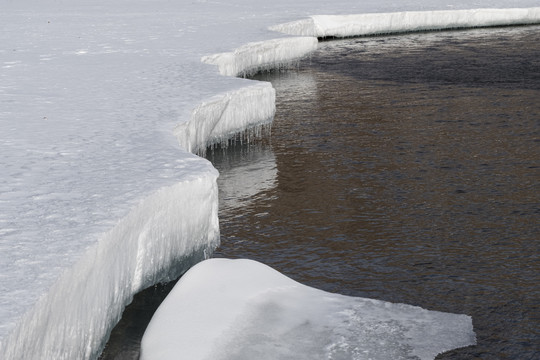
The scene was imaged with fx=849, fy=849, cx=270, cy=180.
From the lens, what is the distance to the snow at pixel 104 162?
3.40 m

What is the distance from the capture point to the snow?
3.40m

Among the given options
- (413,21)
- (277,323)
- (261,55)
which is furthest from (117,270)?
(413,21)

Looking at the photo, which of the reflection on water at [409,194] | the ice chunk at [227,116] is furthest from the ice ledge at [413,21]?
the ice chunk at [227,116]

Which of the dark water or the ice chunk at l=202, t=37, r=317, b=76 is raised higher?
the ice chunk at l=202, t=37, r=317, b=76

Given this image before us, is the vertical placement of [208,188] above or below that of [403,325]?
above

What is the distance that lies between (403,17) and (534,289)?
10.7 metres

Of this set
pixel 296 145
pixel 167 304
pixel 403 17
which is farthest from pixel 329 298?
pixel 403 17

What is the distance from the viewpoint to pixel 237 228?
19.6 ft

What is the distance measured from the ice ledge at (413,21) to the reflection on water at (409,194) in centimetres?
328

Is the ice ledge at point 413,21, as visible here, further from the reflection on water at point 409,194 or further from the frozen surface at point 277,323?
the frozen surface at point 277,323

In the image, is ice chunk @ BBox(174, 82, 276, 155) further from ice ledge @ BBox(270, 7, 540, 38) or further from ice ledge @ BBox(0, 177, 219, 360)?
ice ledge @ BBox(270, 7, 540, 38)

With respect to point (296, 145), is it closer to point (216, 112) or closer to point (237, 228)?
point (216, 112)

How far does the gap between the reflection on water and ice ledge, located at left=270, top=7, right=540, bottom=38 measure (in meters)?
3.28

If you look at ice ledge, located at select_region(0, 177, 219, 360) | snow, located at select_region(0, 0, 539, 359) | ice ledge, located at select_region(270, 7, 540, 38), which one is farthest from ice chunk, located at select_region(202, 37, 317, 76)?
ice ledge, located at select_region(0, 177, 219, 360)
